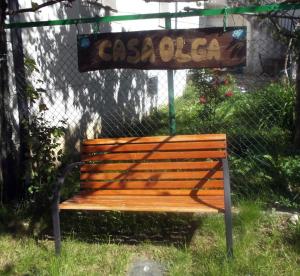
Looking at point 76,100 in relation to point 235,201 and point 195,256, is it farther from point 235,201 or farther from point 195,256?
point 195,256

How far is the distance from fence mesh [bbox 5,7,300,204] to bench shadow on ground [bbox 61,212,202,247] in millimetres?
866

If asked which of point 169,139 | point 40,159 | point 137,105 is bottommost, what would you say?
point 137,105

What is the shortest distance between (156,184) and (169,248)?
21.5 inches

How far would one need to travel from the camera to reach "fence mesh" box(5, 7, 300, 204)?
553cm

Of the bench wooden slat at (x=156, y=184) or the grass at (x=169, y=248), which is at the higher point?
the bench wooden slat at (x=156, y=184)

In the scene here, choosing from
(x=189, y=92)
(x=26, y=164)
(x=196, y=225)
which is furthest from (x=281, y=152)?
(x=189, y=92)

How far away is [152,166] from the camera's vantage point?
3934 millimetres

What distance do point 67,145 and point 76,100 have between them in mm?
742

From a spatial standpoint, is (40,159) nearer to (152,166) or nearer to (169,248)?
(152,166)

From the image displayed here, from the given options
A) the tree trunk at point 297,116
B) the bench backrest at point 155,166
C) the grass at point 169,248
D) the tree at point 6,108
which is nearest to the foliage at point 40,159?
the tree at point 6,108

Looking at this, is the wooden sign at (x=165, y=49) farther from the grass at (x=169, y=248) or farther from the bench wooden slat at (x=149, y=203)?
the grass at (x=169, y=248)

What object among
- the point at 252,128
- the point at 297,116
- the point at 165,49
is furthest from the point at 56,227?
the point at 252,128

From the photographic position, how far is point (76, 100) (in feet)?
21.8

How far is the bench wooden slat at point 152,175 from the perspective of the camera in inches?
150
